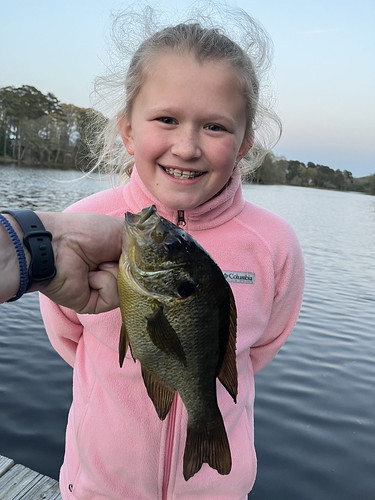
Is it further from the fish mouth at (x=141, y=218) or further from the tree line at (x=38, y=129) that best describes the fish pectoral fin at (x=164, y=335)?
the tree line at (x=38, y=129)

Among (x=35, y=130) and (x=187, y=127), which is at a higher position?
(x=187, y=127)

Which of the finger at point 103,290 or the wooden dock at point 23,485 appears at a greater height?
the finger at point 103,290

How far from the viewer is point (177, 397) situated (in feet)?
6.76

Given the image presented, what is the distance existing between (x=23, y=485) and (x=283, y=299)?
238 centimetres

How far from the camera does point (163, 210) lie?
2.31 m

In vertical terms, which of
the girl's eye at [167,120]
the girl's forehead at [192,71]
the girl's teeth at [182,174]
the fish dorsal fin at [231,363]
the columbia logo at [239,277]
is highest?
the girl's forehead at [192,71]

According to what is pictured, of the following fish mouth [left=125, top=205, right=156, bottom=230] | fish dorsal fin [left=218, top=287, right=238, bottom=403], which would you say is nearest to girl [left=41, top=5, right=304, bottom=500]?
fish dorsal fin [left=218, top=287, right=238, bottom=403]

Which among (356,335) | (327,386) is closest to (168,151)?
(327,386)

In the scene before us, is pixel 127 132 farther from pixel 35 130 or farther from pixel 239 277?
pixel 35 130

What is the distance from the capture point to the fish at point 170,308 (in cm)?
152

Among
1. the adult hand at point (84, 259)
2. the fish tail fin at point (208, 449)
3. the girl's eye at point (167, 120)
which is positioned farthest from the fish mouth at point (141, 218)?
the fish tail fin at point (208, 449)

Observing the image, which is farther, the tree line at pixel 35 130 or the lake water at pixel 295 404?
the tree line at pixel 35 130

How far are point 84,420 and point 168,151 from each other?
137 cm

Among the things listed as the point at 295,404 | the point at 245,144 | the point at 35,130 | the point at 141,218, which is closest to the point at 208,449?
the point at 141,218
